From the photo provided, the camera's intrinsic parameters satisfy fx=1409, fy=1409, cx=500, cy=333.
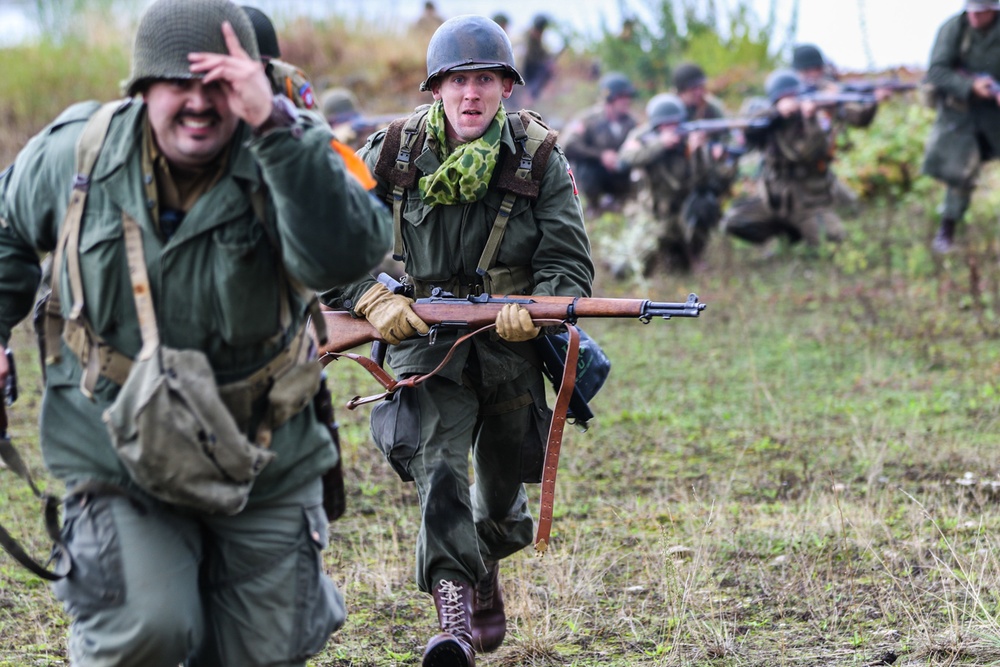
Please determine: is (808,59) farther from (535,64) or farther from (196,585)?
(196,585)

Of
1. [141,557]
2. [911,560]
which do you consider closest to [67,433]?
[141,557]

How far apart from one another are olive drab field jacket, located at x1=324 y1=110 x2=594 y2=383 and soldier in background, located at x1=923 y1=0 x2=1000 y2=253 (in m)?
8.65

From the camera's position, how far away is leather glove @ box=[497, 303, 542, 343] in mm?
4570

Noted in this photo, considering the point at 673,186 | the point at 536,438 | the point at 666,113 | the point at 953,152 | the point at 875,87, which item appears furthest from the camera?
the point at 875,87

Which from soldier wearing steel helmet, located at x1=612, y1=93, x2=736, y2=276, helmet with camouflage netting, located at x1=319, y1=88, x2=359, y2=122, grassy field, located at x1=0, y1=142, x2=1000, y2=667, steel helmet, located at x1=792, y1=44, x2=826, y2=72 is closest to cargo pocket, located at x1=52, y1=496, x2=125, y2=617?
grassy field, located at x1=0, y1=142, x2=1000, y2=667

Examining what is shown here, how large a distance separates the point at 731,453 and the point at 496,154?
3738 mm

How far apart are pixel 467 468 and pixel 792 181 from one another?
399 inches

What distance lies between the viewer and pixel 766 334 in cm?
1123

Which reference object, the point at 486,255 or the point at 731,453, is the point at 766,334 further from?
the point at 486,255

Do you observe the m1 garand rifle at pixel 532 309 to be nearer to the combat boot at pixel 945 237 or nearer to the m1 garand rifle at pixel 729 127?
the combat boot at pixel 945 237

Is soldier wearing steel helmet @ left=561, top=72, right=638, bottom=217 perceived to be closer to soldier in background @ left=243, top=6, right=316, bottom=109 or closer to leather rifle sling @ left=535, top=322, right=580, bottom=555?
leather rifle sling @ left=535, top=322, right=580, bottom=555

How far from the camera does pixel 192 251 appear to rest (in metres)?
3.13

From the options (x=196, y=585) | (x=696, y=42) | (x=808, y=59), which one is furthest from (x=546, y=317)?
(x=696, y=42)

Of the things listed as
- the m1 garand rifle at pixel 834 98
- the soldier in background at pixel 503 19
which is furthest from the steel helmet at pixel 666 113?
the soldier in background at pixel 503 19
